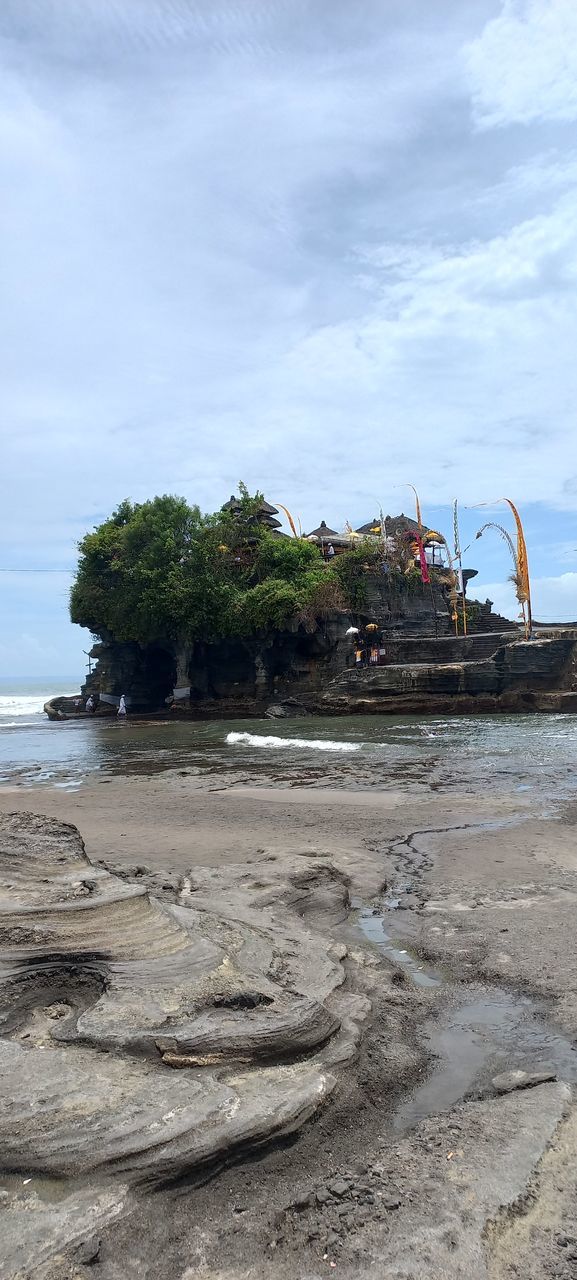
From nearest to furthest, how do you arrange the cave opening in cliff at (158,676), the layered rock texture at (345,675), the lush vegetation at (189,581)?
the layered rock texture at (345,675), the lush vegetation at (189,581), the cave opening in cliff at (158,676)

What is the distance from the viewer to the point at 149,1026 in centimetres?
369

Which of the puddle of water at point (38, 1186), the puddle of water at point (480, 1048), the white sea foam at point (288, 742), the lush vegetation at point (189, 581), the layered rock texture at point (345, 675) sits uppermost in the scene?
the lush vegetation at point (189, 581)

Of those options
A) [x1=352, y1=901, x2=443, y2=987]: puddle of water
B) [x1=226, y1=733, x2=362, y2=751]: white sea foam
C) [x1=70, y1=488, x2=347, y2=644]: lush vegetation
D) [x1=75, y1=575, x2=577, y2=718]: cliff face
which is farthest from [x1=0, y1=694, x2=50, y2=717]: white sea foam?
[x1=352, y1=901, x2=443, y2=987]: puddle of water

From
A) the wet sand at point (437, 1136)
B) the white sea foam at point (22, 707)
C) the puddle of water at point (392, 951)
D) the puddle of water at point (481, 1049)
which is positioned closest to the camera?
the wet sand at point (437, 1136)

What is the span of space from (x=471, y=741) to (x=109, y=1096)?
2113 cm

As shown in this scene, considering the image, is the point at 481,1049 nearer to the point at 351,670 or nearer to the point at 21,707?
the point at 351,670

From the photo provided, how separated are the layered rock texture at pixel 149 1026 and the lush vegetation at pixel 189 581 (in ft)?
121

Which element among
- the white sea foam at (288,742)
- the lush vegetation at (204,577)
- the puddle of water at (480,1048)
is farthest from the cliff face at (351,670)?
the puddle of water at (480,1048)

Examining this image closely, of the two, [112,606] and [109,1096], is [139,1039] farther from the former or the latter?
[112,606]

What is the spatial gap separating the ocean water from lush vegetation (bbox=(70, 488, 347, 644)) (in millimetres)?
9818

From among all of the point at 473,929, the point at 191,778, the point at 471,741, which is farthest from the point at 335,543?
the point at 473,929

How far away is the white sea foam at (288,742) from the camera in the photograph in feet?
74.2

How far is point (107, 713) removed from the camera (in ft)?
163

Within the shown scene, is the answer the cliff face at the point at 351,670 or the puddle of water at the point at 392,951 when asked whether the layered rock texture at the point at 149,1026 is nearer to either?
the puddle of water at the point at 392,951
